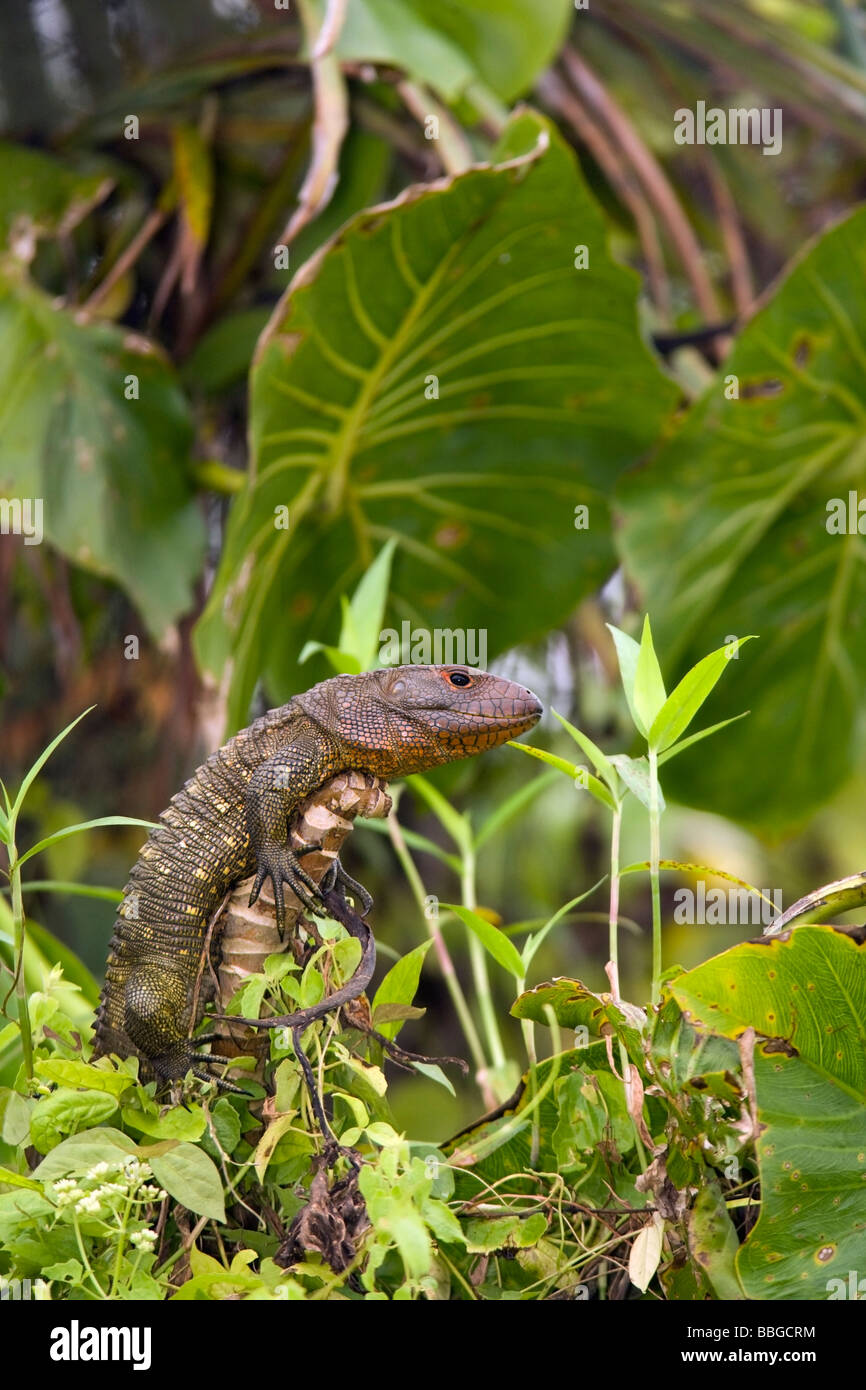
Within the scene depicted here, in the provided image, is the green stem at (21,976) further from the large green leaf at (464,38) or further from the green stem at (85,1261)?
the large green leaf at (464,38)

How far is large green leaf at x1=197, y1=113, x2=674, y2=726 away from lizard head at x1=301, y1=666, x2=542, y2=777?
51 cm

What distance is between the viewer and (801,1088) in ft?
2.24

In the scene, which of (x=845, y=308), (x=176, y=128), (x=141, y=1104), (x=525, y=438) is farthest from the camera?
(x=176, y=128)

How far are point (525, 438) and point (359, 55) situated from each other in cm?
56

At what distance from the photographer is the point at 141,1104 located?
0.73 m

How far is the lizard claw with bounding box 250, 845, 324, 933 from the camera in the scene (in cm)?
77

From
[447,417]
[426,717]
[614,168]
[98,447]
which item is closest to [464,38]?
[614,168]

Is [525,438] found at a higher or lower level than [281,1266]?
higher

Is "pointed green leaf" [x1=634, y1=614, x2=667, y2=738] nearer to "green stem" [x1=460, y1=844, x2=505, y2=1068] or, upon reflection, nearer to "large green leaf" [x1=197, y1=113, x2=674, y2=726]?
"green stem" [x1=460, y1=844, x2=505, y2=1068]

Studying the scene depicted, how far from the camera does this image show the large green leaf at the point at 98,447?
1.79 metres

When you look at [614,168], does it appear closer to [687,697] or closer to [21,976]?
[687,697]
